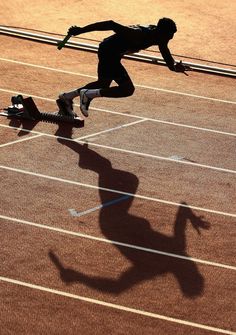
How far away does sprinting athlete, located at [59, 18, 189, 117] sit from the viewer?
13.9 meters

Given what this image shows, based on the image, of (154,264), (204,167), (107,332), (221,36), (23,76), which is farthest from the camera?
(221,36)

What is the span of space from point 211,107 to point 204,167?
3344 mm

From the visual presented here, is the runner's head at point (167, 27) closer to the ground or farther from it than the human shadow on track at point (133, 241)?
farther from it

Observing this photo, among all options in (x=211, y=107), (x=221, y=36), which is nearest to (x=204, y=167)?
(x=211, y=107)

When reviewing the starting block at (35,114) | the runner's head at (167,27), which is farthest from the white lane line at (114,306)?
the starting block at (35,114)

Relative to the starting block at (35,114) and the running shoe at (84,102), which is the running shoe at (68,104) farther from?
the running shoe at (84,102)

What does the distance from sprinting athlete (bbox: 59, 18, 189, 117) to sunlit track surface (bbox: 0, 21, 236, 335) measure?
0.65 meters

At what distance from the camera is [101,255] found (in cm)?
1058

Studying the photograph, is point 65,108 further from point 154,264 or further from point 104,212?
point 154,264

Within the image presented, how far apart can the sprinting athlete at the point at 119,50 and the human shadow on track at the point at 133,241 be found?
5.39 ft

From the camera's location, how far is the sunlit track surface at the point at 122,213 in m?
9.38

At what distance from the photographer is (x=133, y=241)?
11062 mm

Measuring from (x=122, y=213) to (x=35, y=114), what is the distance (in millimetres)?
4007

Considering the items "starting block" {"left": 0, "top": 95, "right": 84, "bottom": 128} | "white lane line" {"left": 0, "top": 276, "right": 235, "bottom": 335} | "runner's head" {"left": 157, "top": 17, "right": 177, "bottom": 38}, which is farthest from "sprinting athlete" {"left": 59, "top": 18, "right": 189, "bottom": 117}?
"white lane line" {"left": 0, "top": 276, "right": 235, "bottom": 335}
